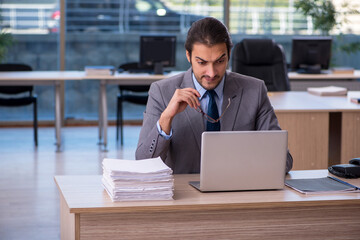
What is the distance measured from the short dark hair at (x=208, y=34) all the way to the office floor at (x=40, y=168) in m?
1.82

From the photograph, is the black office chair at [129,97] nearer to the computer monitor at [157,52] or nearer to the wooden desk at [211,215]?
the computer monitor at [157,52]

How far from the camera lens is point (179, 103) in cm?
227

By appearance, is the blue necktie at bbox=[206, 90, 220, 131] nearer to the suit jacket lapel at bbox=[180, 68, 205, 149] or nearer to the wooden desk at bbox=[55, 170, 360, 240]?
the suit jacket lapel at bbox=[180, 68, 205, 149]

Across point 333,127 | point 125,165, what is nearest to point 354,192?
point 125,165

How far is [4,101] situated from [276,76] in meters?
3.01

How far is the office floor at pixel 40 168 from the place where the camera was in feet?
12.7

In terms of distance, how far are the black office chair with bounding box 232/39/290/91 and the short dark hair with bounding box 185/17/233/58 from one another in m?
3.13

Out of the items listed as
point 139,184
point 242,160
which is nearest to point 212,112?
point 242,160

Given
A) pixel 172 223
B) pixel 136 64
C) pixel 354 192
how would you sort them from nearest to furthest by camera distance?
pixel 172 223 < pixel 354 192 < pixel 136 64

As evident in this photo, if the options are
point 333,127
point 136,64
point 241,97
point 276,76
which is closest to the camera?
point 241,97

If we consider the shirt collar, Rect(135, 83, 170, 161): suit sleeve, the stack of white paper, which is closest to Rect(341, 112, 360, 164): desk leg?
the shirt collar

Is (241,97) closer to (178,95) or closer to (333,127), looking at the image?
(178,95)

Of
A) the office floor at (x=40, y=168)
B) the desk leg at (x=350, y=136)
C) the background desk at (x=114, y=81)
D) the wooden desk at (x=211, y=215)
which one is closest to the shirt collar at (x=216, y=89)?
the wooden desk at (x=211, y=215)

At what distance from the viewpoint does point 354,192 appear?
7.20 ft
